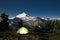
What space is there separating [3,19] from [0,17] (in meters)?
2.07

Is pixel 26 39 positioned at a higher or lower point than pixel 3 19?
lower

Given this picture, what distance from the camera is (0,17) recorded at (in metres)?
59.7

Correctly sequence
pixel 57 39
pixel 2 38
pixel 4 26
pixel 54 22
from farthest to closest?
pixel 54 22 → pixel 4 26 → pixel 57 39 → pixel 2 38

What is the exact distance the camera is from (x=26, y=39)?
2302cm

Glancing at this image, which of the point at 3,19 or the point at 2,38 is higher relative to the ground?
the point at 3,19

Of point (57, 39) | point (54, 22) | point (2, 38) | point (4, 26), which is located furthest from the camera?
point (54, 22)

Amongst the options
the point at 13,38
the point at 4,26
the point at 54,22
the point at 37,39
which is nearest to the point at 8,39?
the point at 13,38

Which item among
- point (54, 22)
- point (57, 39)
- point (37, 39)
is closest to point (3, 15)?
point (54, 22)

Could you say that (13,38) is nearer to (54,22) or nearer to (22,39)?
(22,39)

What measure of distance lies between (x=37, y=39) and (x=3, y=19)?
36.8 metres

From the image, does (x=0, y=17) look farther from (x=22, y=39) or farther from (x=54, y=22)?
(x=22, y=39)

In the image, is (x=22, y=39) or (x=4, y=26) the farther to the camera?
(x=4, y=26)

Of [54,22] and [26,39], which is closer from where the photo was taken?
[26,39]

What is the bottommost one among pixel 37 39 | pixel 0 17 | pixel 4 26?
pixel 37 39
